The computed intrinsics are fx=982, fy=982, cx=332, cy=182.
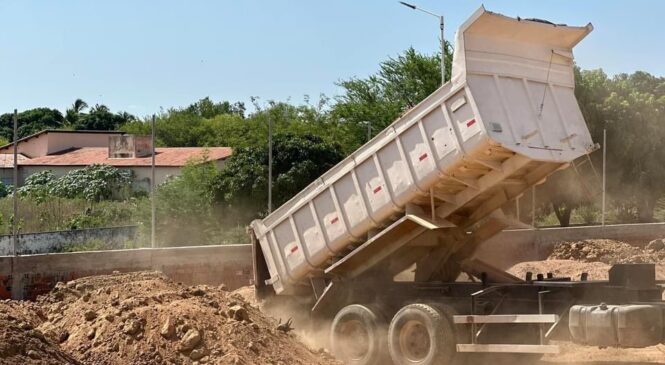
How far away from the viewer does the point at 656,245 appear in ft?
66.4

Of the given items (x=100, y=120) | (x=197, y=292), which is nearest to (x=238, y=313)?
(x=197, y=292)

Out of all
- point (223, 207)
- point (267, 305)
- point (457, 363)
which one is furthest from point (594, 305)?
point (223, 207)

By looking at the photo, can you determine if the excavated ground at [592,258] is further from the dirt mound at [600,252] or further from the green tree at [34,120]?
the green tree at [34,120]

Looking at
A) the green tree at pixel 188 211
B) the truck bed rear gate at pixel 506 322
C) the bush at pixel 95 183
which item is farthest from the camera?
the bush at pixel 95 183

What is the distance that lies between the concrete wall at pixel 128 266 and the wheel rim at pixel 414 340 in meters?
6.39

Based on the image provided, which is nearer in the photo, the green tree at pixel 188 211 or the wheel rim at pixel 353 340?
the wheel rim at pixel 353 340

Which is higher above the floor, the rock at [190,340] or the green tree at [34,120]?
the green tree at [34,120]

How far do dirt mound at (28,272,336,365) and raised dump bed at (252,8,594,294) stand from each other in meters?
1.68

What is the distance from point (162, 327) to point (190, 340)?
43 cm

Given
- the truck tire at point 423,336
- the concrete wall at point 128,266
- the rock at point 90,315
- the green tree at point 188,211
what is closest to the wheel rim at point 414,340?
the truck tire at point 423,336

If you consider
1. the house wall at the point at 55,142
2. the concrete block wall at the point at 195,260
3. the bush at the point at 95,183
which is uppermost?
the house wall at the point at 55,142

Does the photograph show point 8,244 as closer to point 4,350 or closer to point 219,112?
point 4,350

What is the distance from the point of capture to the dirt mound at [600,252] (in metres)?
19.9

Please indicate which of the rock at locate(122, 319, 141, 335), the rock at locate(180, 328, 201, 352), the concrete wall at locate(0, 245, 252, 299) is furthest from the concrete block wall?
the rock at locate(122, 319, 141, 335)
